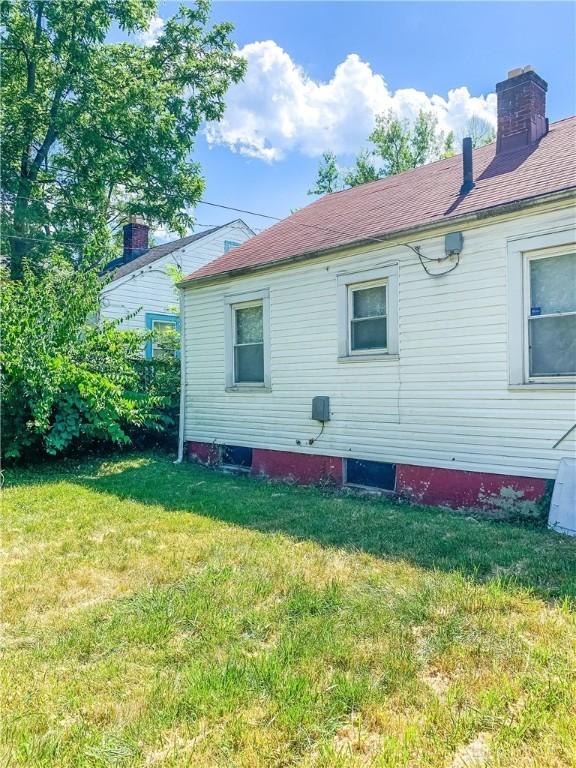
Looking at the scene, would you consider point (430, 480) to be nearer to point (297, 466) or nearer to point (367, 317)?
point (297, 466)

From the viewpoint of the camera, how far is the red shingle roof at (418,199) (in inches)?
256

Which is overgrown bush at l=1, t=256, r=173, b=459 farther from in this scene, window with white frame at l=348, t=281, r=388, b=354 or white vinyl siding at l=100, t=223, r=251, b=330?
white vinyl siding at l=100, t=223, r=251, b=330

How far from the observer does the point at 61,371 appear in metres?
8.68

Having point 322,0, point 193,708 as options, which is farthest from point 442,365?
point 322,0

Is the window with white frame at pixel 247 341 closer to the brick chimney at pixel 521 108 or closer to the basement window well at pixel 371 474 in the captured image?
the basement window well at pixel 371 474

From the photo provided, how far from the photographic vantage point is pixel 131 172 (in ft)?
48.1

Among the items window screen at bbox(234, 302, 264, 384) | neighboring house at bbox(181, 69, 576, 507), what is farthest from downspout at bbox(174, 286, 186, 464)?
window screen at bbox(234, 302, 264, 384)

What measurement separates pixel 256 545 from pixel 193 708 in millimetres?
2479

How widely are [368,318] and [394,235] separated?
123cm

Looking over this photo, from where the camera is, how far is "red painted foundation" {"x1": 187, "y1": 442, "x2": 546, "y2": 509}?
6121 millimetres

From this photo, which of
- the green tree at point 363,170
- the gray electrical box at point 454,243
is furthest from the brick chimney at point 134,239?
the gray electrical box at point 454,243

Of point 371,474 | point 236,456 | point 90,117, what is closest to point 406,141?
point 90,117

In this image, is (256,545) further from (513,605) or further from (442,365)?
(442,365)

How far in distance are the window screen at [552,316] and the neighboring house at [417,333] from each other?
0.02 metres
